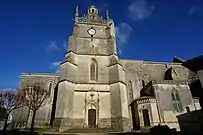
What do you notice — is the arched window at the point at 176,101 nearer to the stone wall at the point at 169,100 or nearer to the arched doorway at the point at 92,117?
the stone wall at the point at 169,100

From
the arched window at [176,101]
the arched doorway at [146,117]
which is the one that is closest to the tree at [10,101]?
the arched doorway at [146,117]

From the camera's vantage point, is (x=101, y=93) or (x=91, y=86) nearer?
(x=101, y=93)

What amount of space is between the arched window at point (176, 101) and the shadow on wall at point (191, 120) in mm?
1016

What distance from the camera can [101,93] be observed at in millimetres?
24656

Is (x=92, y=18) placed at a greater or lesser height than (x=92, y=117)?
greater

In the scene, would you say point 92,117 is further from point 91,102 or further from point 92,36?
point 92,36

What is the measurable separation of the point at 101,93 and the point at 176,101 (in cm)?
1141

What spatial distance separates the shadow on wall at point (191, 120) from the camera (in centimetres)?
2268

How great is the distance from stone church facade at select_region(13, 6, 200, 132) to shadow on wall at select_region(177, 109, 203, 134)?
2.08ft

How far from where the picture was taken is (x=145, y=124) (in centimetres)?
2342

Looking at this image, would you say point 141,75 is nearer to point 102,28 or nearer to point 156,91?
point 156,91

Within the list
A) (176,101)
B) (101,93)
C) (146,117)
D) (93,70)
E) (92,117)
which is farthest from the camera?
(93,70)

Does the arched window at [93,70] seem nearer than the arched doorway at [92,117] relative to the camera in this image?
No

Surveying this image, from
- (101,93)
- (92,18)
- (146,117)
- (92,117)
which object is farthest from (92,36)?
(146,117)
